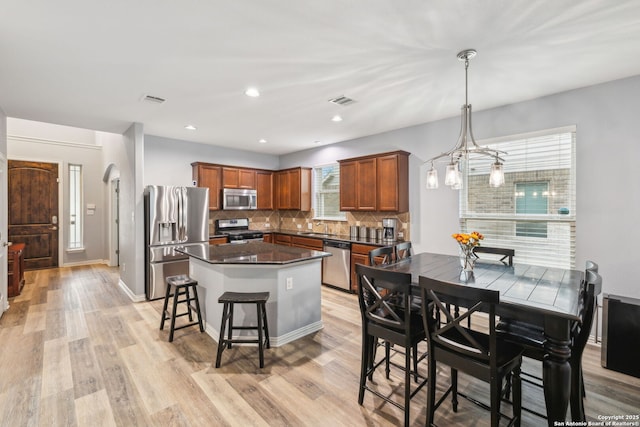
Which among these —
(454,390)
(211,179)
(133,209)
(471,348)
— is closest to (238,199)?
(211,179)

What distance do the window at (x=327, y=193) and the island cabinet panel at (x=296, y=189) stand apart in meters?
0.15

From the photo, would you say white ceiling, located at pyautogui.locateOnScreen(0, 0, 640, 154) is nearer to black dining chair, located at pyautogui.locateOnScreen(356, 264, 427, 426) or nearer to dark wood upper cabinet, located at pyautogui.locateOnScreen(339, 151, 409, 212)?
dark wood upper cabinet, located at pyautogui.locateOnScreen(339, 151, 409, 212)

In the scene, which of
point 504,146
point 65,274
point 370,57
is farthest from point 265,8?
point 65,274

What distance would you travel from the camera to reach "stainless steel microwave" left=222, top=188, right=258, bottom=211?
5973mm

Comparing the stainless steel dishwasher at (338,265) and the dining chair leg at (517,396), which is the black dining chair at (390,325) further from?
the stainless steel dishwasher at (338,265)

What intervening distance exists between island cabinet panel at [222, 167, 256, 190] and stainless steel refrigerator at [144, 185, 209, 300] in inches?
41.3

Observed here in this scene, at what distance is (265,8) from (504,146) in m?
3.37

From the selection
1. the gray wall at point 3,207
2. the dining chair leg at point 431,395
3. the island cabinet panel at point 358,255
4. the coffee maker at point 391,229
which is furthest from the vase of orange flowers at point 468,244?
the gray wall at point 3,207

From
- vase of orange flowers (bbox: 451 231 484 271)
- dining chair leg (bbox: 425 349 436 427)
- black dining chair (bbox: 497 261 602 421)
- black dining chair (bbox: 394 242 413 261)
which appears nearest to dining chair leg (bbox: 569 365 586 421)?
black dining chair (bbox: 497 261 602 421)

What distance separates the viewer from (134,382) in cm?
246

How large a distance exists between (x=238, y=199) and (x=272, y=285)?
349 cm

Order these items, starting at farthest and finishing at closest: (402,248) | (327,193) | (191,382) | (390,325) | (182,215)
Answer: (327,193)
(182,215)
(402,248)
(191,382)
(390,325)

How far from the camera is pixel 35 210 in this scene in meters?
6.57

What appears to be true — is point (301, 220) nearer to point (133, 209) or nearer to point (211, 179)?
point (211, 179)
